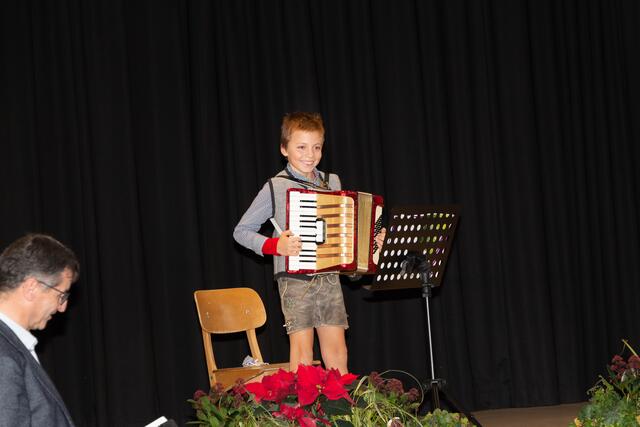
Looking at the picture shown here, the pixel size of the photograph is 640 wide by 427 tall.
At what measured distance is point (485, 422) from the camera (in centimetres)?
558

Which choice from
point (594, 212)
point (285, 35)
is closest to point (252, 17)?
point (285, 35)

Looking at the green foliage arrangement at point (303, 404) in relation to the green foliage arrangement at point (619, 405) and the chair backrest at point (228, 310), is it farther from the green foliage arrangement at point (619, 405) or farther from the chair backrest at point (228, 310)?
the chair backrest at point (228, 310)

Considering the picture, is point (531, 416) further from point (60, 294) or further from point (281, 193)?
point (60, 294)

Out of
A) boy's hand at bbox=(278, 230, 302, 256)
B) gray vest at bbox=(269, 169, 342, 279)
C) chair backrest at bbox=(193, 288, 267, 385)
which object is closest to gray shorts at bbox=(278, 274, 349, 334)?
gray vest at bbox=(269, 169, 342, 279)

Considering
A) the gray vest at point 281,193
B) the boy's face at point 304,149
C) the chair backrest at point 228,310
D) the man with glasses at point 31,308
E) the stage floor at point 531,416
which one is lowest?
the stage floor at point 531,416

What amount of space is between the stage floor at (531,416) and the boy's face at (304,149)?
247 centimetres

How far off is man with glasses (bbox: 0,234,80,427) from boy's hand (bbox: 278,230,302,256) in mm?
1550

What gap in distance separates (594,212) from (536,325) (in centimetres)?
105

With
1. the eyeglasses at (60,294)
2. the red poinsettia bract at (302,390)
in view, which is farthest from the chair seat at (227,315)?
the red poinsettia bract at (302,390)

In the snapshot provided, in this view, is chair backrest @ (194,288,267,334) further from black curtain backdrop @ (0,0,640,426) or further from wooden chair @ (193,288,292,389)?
black curtain backdrop @ (0,0,640,426)

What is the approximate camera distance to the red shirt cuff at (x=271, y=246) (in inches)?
157

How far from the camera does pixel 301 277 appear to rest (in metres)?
4.11

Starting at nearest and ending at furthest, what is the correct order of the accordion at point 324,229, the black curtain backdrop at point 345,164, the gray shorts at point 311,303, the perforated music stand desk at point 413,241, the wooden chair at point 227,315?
the perforated music stand desk at point 413,241 < the accordion at point 324,229 < the gray shorts at point 311,303 < the wooden chair at point 227,315 < the black curtain backdrop at point 345,164

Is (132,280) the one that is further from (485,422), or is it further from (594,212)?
(594,212)
